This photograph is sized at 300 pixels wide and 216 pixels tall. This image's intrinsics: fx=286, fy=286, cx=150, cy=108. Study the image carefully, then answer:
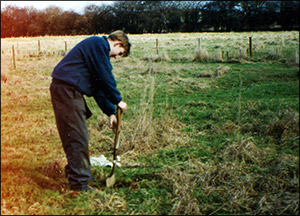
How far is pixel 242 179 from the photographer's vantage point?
3.56 metres

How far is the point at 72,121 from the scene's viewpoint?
3.02 m

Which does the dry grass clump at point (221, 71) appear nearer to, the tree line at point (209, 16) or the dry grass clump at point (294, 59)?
the dry grass clump at point (294, 59)

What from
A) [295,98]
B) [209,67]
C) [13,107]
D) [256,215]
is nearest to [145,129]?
[256,215]

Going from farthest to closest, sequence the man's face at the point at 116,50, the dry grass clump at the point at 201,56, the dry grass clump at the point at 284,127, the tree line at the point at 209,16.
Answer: the tree line at the point at 209,16, the dry grass clump at the point at 201,56, the dry grass clump at the point at 284,127, the man's face at the point at 116,50

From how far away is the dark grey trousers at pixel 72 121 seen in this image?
9.87 ft

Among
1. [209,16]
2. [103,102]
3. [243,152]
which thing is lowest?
[243,152]

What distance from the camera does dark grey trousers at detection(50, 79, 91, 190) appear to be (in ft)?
9.87

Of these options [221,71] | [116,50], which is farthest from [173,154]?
[221,71]

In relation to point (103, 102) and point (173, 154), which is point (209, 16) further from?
point (103, 102)

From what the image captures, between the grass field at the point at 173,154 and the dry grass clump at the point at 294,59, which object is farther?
the dry grass clump at the point at 294,59

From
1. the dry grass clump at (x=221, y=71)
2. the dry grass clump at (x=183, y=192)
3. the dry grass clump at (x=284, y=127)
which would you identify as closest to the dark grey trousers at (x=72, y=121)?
the dry grass clump at (x=183, y=192)

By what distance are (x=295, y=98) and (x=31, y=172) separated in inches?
250

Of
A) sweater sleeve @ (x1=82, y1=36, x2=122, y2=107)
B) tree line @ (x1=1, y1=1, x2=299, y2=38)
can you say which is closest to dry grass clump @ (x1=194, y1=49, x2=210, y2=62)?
tree line @ (x1=1, y1=1, x2=299, y2=38)

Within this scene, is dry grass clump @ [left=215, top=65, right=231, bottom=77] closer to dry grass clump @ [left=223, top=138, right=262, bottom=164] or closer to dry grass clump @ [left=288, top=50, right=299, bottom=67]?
dry grass clump @ [left=288, top=50, right=299, bottom=67]
